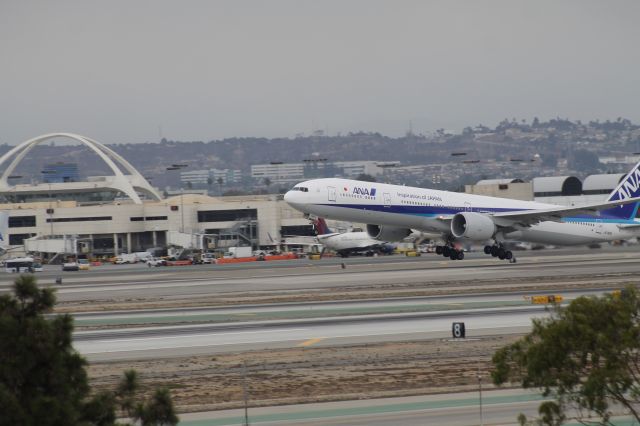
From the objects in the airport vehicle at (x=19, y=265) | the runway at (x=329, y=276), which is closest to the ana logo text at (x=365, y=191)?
the runway at (x=329, y=276)

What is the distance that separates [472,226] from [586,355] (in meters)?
52.4

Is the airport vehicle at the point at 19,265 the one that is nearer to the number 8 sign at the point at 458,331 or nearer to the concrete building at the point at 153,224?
the concrete building at the point at 153,224

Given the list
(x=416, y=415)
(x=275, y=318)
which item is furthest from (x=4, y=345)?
(x=275, y=318)

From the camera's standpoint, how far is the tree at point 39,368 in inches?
615

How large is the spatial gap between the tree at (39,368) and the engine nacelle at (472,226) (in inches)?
2193

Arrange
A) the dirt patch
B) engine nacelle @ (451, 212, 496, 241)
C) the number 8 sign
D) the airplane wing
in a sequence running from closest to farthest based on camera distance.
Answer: the dirt patch
the number 8 sign
engine nacelle @ (451, 212, 496, 241)
the airplane wing

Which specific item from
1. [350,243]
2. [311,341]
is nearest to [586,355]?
[311,341]

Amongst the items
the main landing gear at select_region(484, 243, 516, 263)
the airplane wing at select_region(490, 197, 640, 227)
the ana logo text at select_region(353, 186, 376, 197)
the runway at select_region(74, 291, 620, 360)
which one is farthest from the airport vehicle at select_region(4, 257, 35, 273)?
the runway at select_region(74, 291, 620, 360)

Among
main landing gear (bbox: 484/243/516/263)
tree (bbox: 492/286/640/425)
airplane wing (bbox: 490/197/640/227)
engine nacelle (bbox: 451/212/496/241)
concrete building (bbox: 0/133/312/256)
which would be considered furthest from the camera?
concrete building (bbox: 0/133/312/256)

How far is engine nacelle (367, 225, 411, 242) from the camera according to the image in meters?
74.1

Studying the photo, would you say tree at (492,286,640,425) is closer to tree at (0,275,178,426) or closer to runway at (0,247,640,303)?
tree at (0,275,178,426)

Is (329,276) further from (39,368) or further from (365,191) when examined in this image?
(39,368)

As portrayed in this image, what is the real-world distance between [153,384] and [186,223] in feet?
390

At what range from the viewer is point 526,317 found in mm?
41812
